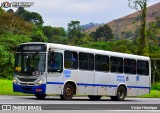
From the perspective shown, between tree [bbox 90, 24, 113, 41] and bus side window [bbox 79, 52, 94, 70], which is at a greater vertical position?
tree [bbox 90, 24, 113, 41]

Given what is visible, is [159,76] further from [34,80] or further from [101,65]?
[34,80]

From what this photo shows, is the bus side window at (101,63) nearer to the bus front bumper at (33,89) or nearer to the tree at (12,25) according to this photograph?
the bus front bumper at (33,89)

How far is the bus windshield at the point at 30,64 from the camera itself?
22219 millimetres

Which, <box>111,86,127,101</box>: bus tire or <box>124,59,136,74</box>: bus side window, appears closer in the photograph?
<box>111,86,127,101</box>: bus tire

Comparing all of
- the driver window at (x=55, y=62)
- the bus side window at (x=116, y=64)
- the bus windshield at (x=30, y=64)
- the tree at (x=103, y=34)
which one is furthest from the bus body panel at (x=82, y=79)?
the tree at (x=103, y=34)

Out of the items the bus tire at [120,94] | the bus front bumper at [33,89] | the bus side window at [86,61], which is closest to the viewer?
the bus front bumper at [33,89]

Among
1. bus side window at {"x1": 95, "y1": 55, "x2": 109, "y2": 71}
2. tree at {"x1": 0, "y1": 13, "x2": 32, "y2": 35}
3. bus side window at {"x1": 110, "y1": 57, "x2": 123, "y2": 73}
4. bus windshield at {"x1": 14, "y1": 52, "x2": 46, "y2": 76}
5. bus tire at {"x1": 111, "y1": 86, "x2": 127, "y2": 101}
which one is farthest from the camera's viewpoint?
tree at {"x1": 0, "y1": 13, "x2": 32, "y2": 35}

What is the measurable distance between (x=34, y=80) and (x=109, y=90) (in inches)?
223

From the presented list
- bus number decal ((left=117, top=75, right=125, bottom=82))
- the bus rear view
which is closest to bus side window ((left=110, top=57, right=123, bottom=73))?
bus number decal ((left=117, top=75, right=125, bottom=82))

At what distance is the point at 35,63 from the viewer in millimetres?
22453

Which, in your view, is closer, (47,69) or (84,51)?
(47,69)

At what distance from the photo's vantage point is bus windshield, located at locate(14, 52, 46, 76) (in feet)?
72.9

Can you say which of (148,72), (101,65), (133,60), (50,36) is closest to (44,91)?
(101,65)

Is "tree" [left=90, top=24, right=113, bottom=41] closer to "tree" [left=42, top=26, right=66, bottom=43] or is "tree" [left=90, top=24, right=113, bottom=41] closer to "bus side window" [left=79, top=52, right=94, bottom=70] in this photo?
"tree" [left=42, top=26, right=66, bottom=43]
